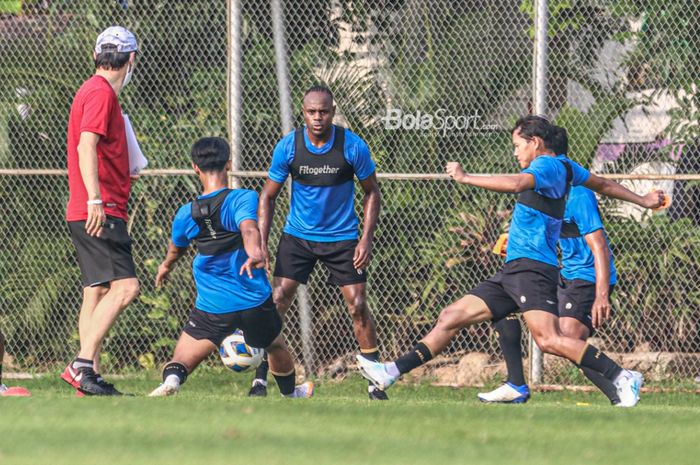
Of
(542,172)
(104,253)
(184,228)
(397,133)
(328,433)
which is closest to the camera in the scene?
(328,433)

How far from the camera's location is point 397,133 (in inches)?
451

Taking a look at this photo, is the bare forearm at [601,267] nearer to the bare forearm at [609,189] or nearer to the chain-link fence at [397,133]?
the bare forearm at [609,189]

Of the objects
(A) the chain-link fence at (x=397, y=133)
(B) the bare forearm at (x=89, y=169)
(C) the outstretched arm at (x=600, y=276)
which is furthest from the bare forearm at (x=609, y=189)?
(B) the bare forearm at (x=89, y=169)

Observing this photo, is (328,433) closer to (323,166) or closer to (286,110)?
(323,166)

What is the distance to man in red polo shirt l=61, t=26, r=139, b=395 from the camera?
7.46m

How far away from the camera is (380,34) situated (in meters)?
11.6

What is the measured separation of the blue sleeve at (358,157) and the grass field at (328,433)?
2.51 metres

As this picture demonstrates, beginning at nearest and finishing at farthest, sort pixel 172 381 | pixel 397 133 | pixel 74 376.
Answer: pixel 74 376
pixel 172 381
pixel 397 133

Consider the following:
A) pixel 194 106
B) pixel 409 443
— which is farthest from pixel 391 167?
pixel 409 443

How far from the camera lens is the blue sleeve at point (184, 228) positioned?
8.05 metres

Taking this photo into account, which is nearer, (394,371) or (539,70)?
(394,371)

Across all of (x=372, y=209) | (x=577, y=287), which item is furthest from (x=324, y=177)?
(x=577, y=287)

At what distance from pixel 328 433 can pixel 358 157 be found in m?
3.66

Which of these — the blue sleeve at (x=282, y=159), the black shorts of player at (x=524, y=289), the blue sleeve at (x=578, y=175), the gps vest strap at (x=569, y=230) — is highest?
the blue sleeve at (x=578, y=175)
